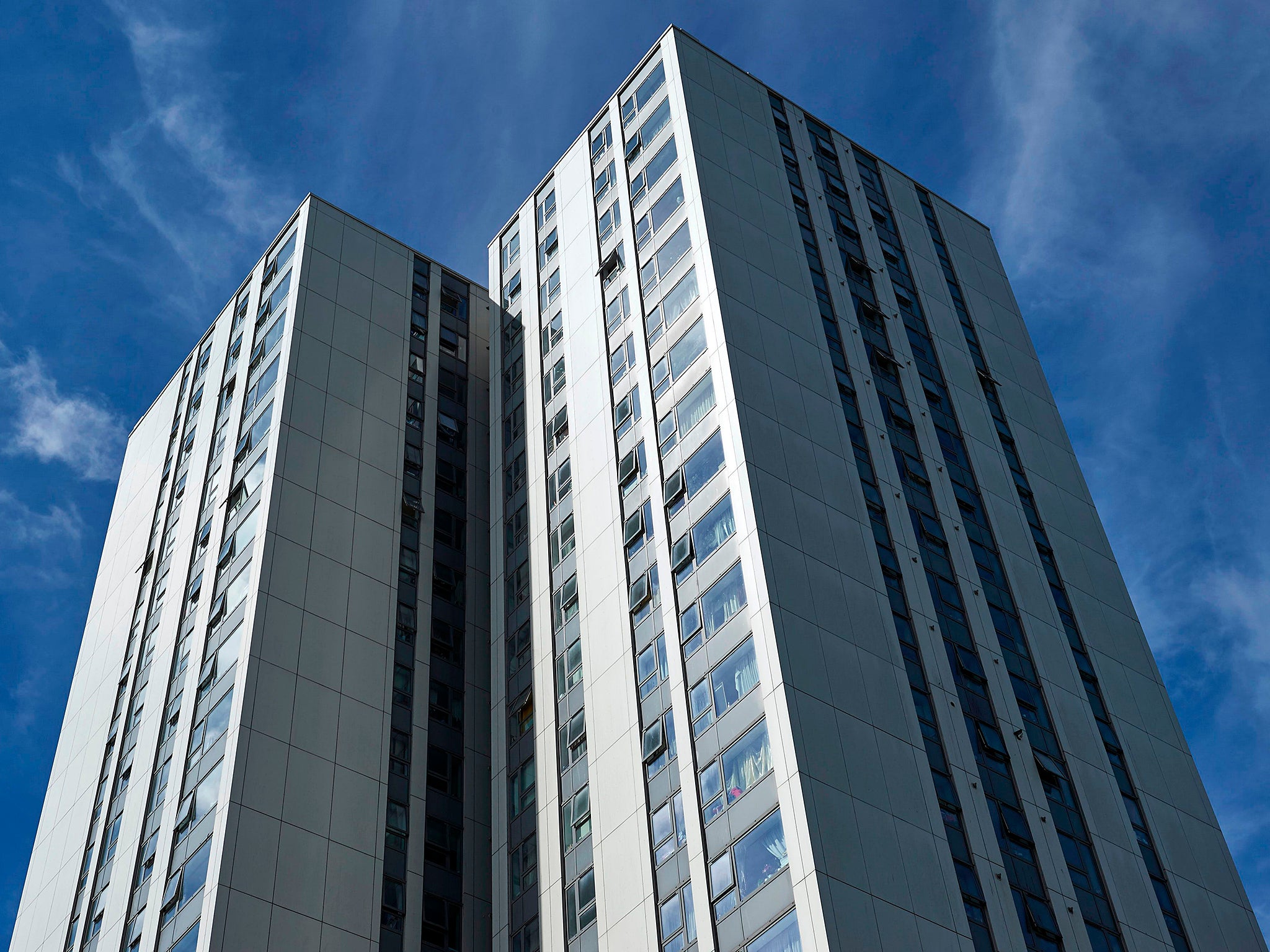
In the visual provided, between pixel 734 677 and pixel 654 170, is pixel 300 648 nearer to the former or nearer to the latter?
pixel 734 677

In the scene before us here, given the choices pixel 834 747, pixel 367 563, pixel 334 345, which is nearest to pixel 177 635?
pixel 367 563

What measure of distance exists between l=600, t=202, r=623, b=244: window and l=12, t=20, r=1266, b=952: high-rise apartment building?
213 mm

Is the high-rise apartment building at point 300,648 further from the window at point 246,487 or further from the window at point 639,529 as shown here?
the window at point 639,529

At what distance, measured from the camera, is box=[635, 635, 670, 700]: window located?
47500 mm

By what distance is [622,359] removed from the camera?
191ft

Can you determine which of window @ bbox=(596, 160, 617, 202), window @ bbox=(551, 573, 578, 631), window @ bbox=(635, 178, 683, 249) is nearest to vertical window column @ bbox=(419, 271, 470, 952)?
window @ bbox=(551, 573, 578, 631)

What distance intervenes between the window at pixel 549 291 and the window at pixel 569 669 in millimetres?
19580

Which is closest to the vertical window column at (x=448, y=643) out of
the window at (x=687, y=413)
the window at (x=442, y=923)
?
the window at (x=442, y=923)

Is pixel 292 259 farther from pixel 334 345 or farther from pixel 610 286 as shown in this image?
pixel 610 286

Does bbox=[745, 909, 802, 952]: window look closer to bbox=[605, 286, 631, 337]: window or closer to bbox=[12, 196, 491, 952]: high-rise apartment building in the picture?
bbox=[12, 196, 491, 952]: high-rise apartment building

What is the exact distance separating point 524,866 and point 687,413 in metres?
16.3

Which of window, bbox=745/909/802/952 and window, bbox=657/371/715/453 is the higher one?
window, bbox=657/371/715/453

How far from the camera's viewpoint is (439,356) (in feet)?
232

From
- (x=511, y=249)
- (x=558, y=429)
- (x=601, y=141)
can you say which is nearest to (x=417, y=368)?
(x=511, y=249)
